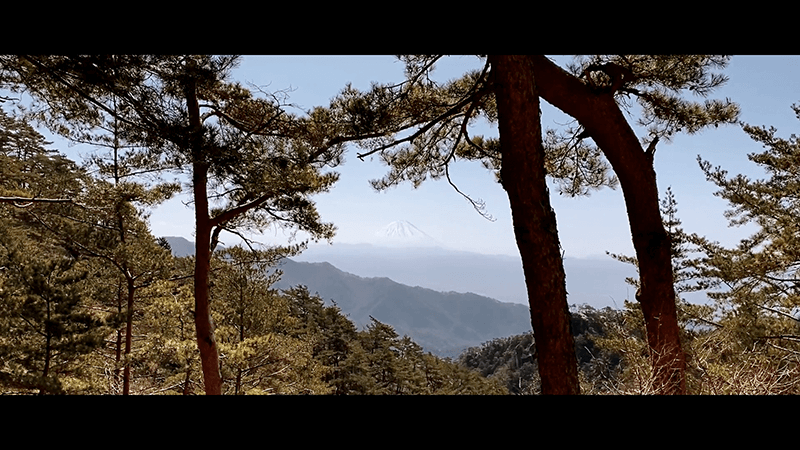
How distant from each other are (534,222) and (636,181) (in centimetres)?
141

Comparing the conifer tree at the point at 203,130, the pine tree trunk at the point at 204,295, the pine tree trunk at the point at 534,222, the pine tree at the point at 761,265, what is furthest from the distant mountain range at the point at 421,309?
the pine tree trunk at the point at 534,222

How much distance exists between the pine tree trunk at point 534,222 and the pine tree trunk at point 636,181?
2.58 feet

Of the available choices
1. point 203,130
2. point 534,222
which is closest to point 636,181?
point 534,222

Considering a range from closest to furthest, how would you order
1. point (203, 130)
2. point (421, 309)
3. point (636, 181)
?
1. point (203, 130)
2. point (636, 181)
3. point (421, 309)

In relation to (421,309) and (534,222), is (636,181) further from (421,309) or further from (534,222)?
(421,309)

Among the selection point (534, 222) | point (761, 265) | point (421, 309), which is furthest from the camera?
point (421, 309)

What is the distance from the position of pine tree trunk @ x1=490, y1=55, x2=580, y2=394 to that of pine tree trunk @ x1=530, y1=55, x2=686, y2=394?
0.79 metres

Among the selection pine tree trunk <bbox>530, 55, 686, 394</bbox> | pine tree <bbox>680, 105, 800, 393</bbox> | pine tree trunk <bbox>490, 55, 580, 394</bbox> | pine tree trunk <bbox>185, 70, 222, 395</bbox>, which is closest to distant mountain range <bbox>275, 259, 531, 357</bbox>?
pine tree trunk <bbox>185, 70, 222, 395</bbox>

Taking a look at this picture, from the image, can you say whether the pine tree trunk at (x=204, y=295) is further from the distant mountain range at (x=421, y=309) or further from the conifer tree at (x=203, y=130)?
the distant mountain range at (x=421, y=309)

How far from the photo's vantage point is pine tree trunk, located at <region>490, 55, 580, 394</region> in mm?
2059

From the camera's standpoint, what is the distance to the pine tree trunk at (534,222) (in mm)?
2059

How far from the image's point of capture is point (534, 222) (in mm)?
2096

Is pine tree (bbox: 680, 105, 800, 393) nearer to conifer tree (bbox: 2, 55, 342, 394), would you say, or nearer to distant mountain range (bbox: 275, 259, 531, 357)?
conifer tree (bbox: 2, 55, 342, 394)

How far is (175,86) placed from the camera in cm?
286
